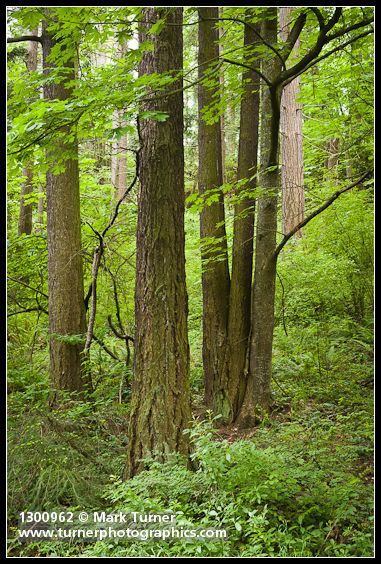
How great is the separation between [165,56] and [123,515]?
12.7 ft

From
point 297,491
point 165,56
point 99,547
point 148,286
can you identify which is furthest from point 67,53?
point 297,491

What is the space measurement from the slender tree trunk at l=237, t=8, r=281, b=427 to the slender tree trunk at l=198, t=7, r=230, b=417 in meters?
0.43

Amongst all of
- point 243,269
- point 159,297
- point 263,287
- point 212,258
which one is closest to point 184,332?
point 159,297

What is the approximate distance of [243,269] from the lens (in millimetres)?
5598

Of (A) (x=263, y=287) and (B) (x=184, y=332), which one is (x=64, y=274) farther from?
(A) (x=263, y=287)

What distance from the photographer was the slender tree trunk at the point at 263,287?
4.97m

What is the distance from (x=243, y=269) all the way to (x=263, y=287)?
0.51 metres

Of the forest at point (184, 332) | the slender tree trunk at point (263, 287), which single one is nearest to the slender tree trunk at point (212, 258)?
the forest at point (184, 332)

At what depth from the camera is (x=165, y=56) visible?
3.86 m

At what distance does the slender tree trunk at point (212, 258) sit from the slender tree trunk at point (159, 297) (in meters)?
1.79

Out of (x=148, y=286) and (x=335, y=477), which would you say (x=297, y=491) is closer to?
(x=335, y=477)

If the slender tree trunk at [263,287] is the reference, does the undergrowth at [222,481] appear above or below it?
below

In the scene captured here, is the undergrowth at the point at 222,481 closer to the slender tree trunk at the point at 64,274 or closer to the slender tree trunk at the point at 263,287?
the slender tree trunk at the point at 263,287

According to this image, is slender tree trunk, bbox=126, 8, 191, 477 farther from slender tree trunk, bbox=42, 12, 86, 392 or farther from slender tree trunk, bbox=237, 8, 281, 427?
slender tree trunk, bbox=42, 12, 86, 392
